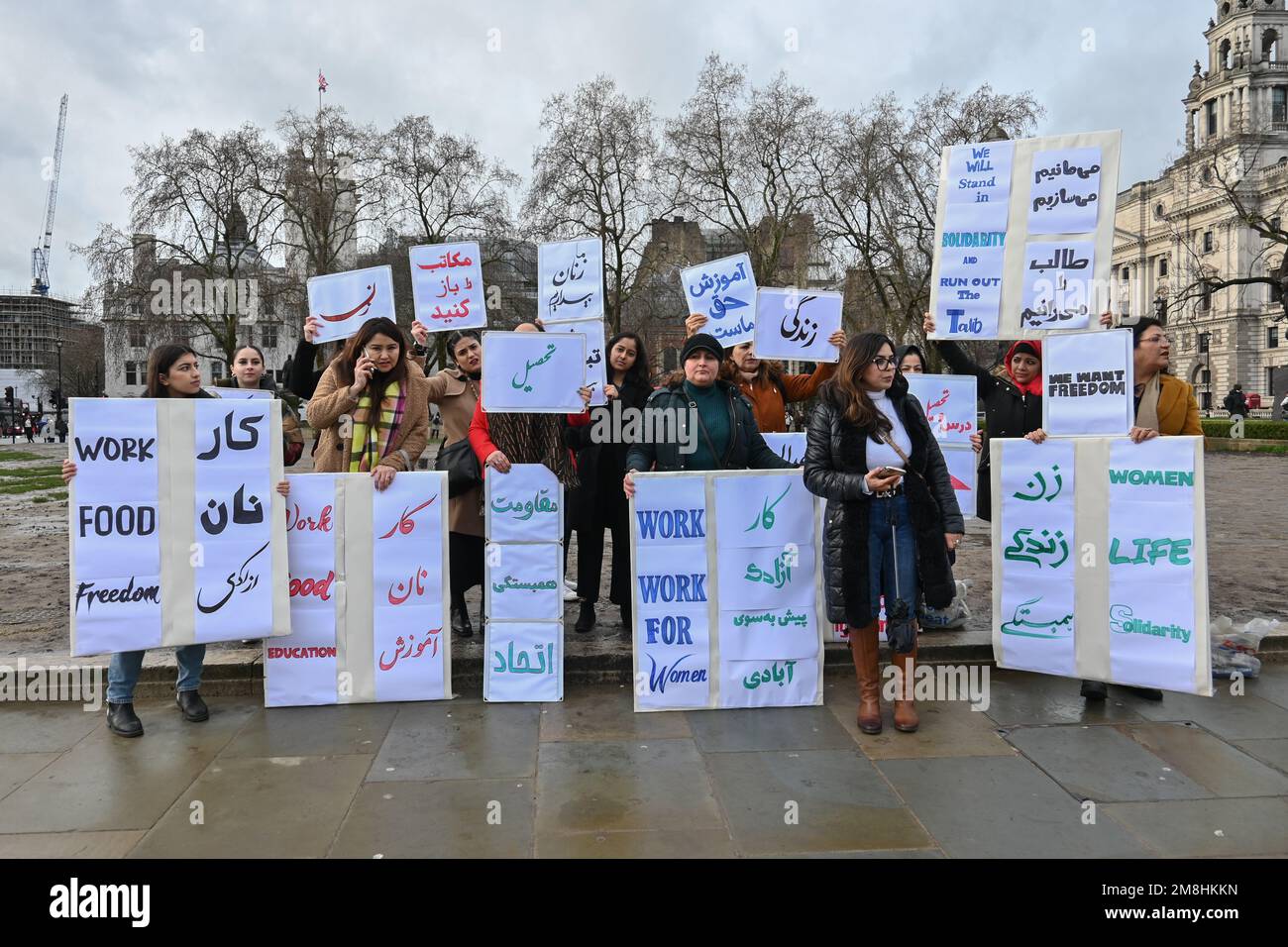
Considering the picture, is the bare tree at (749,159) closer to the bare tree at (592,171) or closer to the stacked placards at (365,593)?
the bare tree at (592,171)

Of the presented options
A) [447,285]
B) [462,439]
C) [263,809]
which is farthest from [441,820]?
[447,285]

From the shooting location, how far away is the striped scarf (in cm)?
521

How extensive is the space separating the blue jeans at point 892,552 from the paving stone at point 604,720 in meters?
1.23

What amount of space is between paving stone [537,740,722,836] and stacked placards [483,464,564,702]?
31.3 inches

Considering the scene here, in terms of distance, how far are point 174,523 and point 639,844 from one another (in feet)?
9.88

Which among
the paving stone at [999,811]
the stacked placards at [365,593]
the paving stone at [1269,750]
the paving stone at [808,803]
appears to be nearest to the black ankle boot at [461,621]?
the stacked placards at [365,593]

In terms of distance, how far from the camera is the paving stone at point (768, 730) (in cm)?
439

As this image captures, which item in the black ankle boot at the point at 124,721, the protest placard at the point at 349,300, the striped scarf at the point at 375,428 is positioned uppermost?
the protest placard at the point at 349,300

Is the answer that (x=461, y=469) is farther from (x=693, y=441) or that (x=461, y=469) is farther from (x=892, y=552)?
(x=892, y=552)

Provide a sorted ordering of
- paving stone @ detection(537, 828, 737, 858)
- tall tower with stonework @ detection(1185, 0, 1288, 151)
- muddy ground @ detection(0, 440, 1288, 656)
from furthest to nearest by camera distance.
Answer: tall tower with stonework @ detection(1185, 0, 1288, 151)
muddy ground @ detection(0, 440, 1288, 656)
paving stone @ detection(537, 828, 737, 858)

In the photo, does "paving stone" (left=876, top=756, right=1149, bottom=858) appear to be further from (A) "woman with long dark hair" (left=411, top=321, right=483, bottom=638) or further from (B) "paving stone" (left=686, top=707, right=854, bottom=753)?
(A) "woman with long dark hair" (left=411, top=321, right=483, bottom=638)

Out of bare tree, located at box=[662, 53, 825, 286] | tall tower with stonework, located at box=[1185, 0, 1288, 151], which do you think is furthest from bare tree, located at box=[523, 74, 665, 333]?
tall tower with stonework, located at box=[1185, 0, 1288, 151]

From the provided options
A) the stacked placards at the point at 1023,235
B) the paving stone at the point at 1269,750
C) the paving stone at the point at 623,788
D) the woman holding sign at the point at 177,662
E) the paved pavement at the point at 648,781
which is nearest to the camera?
the paved pavement at the point at 648,781
